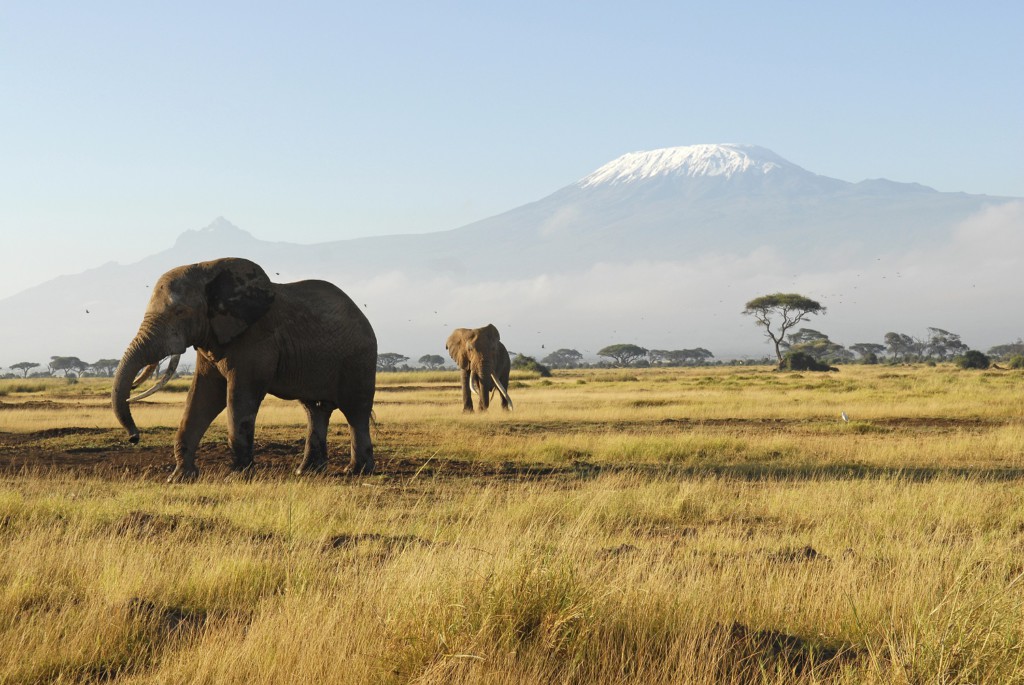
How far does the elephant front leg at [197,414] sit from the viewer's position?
13164 millimetres

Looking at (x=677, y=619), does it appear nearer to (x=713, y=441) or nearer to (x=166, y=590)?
(x=166, y=590)

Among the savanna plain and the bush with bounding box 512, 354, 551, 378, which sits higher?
the bush with bounding box 512, 354, 551, 378

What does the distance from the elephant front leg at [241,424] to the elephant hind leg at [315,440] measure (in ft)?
3.85

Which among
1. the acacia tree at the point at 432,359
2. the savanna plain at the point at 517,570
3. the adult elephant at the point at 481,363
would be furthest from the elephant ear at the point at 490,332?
the acacia tree at the point at 432,359

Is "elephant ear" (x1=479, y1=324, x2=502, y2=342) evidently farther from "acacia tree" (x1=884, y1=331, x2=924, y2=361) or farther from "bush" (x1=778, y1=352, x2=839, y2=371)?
"acacia tree" (x1=884, y1=331, x2=924, y2=361)

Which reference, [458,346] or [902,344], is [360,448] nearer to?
[458,346]

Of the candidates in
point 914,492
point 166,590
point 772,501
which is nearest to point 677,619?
point 166,590

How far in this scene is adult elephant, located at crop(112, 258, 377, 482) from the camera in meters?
12.8

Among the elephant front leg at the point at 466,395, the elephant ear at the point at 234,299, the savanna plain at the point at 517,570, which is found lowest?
A: the savanna plain at the point at 517,570

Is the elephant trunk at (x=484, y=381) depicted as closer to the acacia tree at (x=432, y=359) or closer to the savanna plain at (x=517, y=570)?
the savanna plain at (x=517, y=570)

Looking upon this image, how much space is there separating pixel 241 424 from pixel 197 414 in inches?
27.6

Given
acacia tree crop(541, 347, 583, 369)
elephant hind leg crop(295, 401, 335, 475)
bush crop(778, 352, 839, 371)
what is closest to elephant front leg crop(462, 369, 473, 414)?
elephant hind leg crop(295, 401, 335, 475)

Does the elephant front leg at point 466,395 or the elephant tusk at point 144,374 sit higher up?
the elephant tusk at point 144,374

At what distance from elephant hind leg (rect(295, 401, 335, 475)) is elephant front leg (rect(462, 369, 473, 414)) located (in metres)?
13.0
